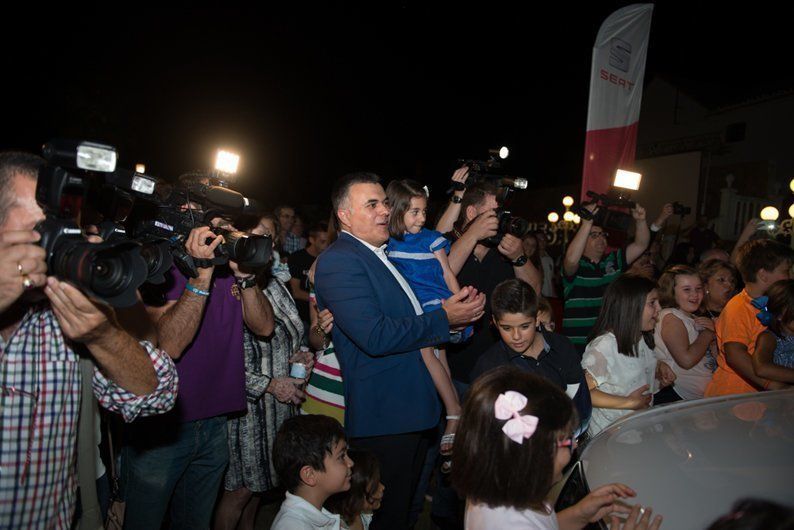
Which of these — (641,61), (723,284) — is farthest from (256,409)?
(641,61)

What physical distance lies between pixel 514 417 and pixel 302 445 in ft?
4.21

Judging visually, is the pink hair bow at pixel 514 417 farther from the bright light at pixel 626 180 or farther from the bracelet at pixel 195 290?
the bright light at pixel 626 180

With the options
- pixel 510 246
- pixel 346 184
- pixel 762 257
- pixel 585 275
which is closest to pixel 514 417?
pixel 346 184

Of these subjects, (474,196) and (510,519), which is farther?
(474,196)

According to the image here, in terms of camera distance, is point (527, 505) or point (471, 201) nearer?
point (527, 505)

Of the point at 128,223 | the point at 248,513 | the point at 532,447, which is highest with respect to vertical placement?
the point at 128,223

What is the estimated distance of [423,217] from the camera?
3701mm

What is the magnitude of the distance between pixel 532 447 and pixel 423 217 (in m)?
2.05

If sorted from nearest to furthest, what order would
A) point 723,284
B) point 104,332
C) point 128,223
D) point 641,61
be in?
1. point 104,332
2. point 128,223
3. point 723,284
4. point 641,61

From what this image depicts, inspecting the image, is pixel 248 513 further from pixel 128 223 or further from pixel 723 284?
pixel 723 284

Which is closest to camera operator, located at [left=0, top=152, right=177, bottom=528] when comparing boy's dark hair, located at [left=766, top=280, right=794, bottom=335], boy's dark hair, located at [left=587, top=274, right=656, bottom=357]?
boy's dark hair, located at [left=587, top=274, right=656, bottom=357]

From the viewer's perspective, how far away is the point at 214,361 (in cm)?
296

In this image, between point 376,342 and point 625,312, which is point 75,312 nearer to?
point 376,342

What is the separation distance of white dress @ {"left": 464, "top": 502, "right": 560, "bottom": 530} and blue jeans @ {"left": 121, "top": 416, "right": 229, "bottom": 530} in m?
1.64
